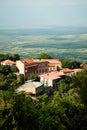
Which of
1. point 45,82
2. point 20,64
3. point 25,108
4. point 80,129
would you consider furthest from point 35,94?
point 25,108

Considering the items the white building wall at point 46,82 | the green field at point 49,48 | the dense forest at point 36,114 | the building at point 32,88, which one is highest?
the dense forest at point 36,114

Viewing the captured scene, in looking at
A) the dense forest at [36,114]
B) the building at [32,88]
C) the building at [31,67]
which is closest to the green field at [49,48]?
the building at [31,67]

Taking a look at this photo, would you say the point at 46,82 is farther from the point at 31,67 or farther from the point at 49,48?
the point at 49,48


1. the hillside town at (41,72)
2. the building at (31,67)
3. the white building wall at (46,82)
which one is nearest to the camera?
the hillside town at (41,72)

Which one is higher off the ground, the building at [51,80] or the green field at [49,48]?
the building at [51,80]

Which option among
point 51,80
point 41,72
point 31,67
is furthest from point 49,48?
point 51,80

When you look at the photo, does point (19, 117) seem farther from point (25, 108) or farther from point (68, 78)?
point (68, 78)

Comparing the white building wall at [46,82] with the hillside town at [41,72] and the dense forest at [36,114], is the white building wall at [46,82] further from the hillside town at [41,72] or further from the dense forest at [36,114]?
the dense forest at [36,114]
